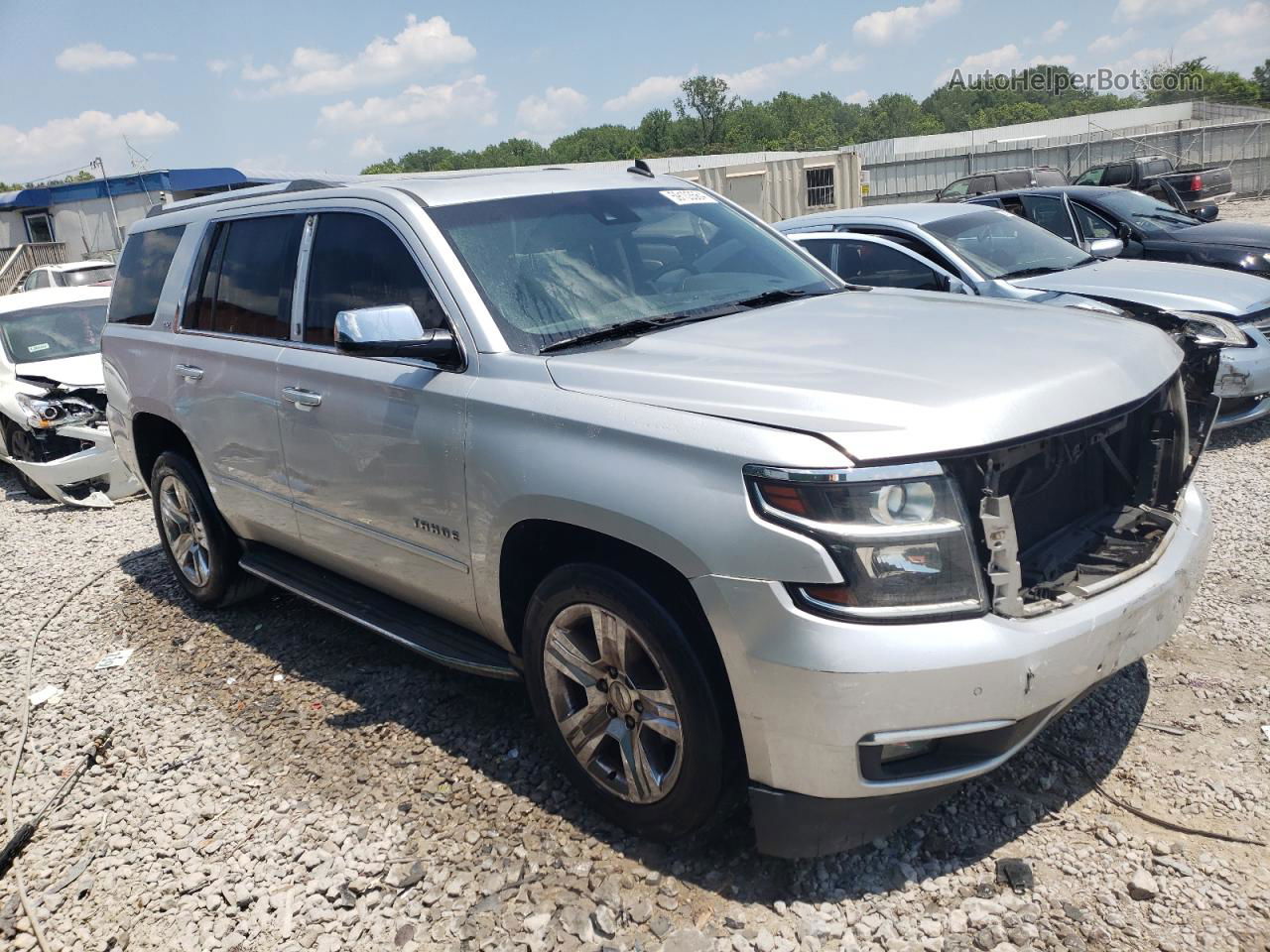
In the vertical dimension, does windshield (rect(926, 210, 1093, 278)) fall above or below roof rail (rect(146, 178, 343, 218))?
below

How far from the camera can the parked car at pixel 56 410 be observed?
8281mm

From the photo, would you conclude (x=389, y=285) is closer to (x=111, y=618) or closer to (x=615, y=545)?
(x=615, y=545)

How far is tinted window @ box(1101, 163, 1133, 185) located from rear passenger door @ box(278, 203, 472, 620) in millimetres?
18451

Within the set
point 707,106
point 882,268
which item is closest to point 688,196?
point 882,268

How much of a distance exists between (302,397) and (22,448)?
21.1 ft

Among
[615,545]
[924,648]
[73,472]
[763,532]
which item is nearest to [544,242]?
[615,545]

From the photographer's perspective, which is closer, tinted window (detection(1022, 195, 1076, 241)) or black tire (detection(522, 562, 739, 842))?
black tire (detection(522, 562, 739, 842))

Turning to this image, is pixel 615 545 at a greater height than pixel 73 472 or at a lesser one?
greater

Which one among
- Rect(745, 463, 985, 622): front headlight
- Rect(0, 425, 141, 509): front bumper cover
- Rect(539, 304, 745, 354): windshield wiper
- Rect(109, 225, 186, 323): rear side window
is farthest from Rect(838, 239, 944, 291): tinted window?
Rect(0, 425, 141, 509): front bumper cover

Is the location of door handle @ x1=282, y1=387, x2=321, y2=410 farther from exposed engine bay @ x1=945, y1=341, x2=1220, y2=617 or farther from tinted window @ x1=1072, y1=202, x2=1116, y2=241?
tinted window @ x1=1072, y1=202, x2=1116, y2=241

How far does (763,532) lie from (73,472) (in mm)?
7719

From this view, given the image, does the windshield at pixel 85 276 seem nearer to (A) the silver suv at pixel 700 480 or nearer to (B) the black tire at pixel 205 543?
(B) the black tire at pixel 205 543

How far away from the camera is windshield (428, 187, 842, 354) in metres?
3.35

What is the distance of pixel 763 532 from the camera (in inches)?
93.7
